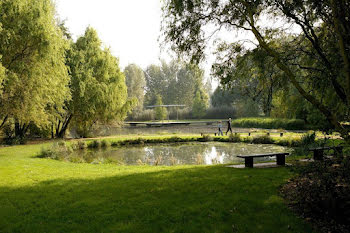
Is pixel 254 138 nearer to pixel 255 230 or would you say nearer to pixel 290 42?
pixel 290 42

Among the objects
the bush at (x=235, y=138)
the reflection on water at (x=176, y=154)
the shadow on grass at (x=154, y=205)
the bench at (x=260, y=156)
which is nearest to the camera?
the shadow on grass at (x=154, y=205)

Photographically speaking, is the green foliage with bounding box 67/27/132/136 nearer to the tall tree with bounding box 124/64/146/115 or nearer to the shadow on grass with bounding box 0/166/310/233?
the shadow on grass with bounding box 0/166/310/233

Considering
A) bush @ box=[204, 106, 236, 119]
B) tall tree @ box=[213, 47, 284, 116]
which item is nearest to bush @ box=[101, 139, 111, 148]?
tall tree @ box=[213, 47, 284, 116]

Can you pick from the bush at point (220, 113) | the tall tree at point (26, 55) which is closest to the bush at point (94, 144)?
the tall tree at point (26, 55)

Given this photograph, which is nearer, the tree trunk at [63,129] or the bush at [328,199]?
the bush at [328,199]

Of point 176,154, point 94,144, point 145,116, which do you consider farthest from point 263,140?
point 145,116

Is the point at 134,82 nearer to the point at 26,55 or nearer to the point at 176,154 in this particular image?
the point at 26,55

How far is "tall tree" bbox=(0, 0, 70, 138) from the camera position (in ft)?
51.9

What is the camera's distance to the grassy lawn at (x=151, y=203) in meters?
4.85

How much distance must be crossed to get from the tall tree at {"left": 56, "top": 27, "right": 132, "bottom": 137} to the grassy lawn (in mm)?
15529

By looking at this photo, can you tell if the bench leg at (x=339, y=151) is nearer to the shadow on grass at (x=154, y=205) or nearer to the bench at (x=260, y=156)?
the shadow on grass at (x=154, y=205)

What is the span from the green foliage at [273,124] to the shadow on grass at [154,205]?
21660 millimetres

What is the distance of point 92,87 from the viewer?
24.3 meters

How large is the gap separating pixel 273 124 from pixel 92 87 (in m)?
19.3
